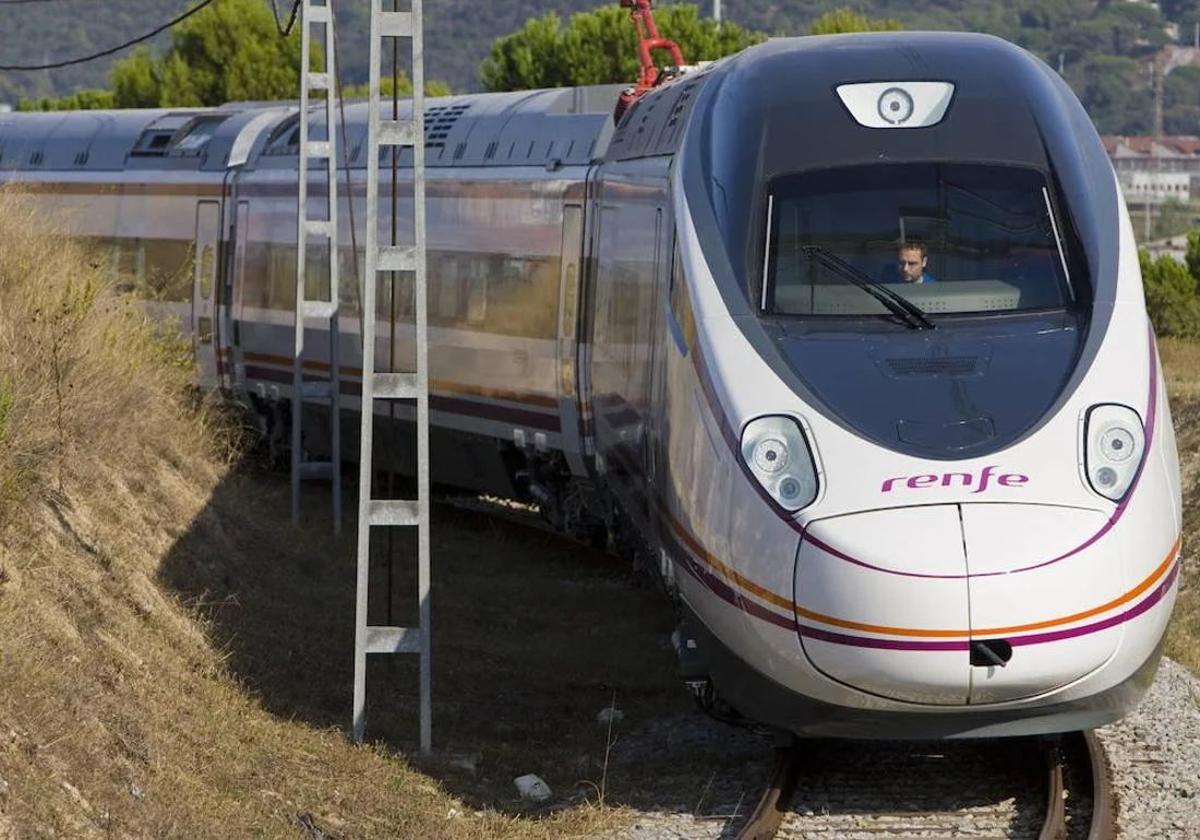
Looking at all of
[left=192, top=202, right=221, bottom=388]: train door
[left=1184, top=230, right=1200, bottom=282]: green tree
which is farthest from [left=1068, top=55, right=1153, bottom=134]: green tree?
[left=192, top=202, right=221, bottom=388]: train door

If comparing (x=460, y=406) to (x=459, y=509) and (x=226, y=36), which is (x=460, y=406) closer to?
(x=459, y=509)

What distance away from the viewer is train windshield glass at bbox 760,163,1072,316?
941 cm

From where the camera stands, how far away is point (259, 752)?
1020 centimetres

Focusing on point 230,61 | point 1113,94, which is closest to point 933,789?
point 230,61

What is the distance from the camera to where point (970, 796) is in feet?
30.9

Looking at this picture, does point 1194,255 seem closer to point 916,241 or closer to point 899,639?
point 916,241

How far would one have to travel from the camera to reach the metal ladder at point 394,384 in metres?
10.5

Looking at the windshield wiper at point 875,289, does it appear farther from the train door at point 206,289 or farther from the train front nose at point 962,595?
the train door at point 206,289

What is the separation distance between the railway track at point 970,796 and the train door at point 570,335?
563 cm

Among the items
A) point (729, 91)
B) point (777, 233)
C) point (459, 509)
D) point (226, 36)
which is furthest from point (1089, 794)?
Result: point (226, 36)

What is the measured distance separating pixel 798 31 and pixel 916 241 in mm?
115973

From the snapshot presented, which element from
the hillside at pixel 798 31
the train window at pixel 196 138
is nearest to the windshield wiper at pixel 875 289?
the train window at pixel 196 138

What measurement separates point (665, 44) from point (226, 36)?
4645 centimetres

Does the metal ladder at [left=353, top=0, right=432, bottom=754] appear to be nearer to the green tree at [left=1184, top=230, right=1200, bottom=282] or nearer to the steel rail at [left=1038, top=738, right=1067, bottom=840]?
the steel rail at [left=1038, top=738, right=1067, bottom=840]
